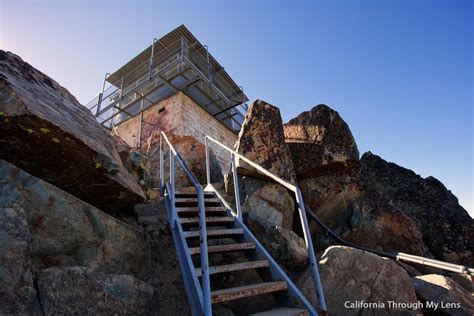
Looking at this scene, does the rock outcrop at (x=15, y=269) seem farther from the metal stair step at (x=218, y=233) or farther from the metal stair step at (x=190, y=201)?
the metal stair step at (x=190, y=201)

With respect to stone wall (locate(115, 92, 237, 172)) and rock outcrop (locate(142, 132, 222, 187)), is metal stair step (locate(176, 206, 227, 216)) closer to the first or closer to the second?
rock outcrop (locate(142, 132, 222, 187))

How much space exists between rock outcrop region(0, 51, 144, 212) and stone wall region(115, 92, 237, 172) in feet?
22.0

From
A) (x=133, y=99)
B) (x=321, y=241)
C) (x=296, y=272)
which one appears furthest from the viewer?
(x=133, y=99)

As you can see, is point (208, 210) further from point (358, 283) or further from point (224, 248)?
point (358, 283)

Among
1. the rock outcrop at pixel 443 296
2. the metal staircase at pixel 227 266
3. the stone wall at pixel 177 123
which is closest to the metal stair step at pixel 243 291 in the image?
the metal staircase at pixel 227 266

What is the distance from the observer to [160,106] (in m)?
11.6

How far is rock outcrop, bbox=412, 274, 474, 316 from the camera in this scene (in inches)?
106

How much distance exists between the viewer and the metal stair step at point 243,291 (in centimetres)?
214

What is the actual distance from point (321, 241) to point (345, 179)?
5.07 ft

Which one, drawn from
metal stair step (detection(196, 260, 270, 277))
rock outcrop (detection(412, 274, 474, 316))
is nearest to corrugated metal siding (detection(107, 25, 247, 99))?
metal stair step (detection(196, 260, 270, 277))

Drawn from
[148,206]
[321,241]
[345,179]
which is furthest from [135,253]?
[345,179]

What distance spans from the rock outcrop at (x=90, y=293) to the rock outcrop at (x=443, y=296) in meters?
3.05

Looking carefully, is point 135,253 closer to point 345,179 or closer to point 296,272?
point 296,272

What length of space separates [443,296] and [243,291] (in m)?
2.42
